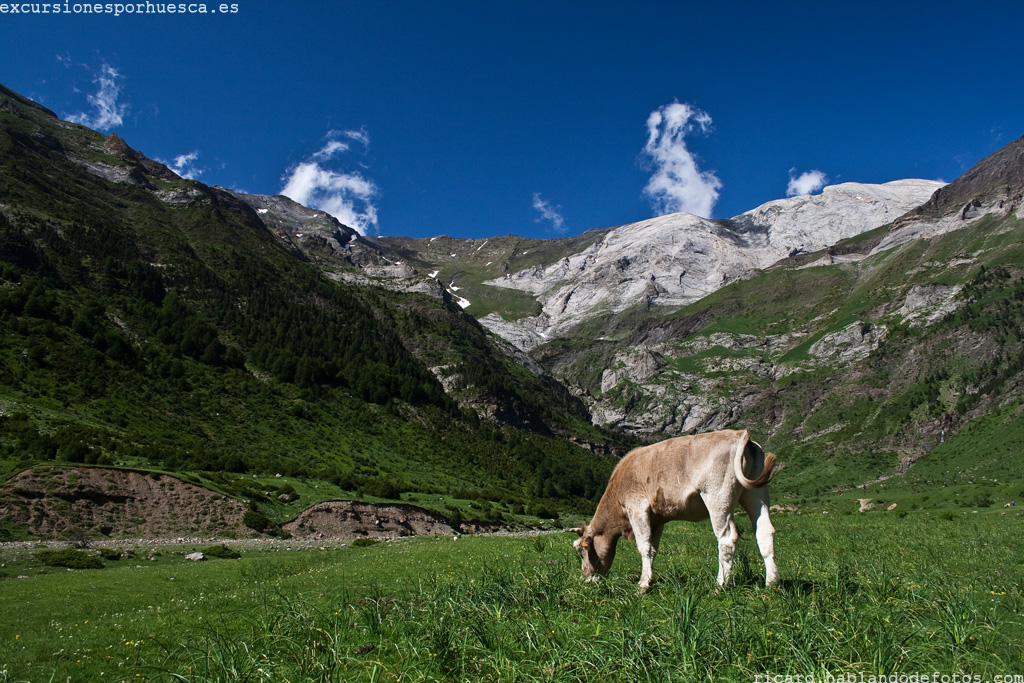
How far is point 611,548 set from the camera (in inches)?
492

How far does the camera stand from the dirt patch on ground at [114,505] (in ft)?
108

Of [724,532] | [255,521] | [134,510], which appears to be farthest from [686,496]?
[134,510]

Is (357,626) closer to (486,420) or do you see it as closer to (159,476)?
(159,476)

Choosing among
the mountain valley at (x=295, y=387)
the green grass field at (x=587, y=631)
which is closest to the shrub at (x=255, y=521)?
the mountain valley at (x=295, y=387)

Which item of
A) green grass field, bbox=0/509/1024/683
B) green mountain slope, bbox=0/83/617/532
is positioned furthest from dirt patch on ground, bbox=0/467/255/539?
green grass field, bbox=0/509/1024/683

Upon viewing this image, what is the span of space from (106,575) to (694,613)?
2490cm

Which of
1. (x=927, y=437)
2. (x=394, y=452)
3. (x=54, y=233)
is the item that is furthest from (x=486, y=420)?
(x=927, y=437)

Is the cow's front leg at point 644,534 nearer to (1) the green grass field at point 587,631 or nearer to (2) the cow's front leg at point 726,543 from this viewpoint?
(1) the green grass field at point 587,631

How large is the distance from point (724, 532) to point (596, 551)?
3.62 meters

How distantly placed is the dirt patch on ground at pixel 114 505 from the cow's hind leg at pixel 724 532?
39049mm

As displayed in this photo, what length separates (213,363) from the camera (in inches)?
3947

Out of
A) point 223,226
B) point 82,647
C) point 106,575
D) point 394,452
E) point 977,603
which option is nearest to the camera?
point 977,603

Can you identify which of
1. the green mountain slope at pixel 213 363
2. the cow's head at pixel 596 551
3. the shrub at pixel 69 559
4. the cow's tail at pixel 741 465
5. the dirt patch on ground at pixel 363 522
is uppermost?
the green mountain slope at pixel 213 363

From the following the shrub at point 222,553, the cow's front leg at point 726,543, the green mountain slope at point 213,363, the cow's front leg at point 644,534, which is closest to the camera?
the cow's front leg at point 726,543
